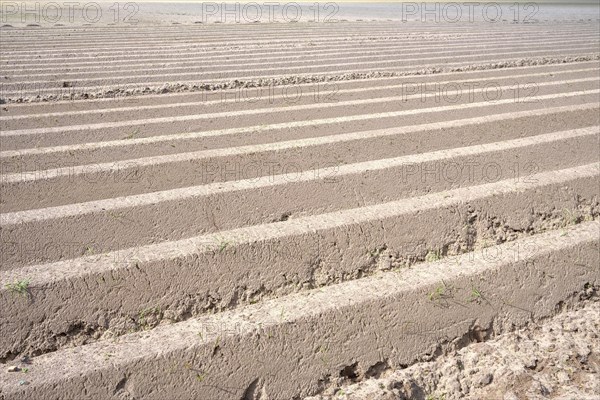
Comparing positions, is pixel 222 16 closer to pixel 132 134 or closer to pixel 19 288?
pixel 132 134

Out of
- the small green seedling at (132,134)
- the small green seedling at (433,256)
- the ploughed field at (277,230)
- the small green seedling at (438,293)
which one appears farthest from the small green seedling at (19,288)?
the small green seedling at (132,134)

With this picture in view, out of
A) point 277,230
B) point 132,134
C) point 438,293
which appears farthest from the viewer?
point 132,134

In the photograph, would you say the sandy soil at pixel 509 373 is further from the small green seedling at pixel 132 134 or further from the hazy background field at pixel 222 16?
the hazy background field at pixel 222 16

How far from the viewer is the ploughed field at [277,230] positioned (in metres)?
1.85

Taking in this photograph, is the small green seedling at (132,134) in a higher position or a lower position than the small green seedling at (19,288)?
higher

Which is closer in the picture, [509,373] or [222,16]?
[509,373]

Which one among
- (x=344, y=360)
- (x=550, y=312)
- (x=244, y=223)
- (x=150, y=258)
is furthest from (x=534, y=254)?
(x=150, y=258)

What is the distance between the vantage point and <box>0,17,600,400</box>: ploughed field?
6.06 feet

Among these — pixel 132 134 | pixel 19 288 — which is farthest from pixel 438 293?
pixel 132 134

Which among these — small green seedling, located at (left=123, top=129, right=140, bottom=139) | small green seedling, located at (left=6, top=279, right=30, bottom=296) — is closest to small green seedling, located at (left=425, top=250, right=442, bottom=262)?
small green seedling, located at (left=6, top=279, right=30, bottom=296)

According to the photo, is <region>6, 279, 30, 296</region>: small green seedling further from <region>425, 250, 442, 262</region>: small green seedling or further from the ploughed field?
<region>425, 250, 442, 262</region>: small green seedling

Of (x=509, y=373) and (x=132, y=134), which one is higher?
(x=132, y=134)

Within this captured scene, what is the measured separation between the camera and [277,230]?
230 centimetres

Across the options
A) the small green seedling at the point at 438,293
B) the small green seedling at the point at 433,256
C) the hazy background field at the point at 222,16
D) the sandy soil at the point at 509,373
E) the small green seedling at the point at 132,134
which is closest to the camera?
the sandy soil at the point at 509,373
